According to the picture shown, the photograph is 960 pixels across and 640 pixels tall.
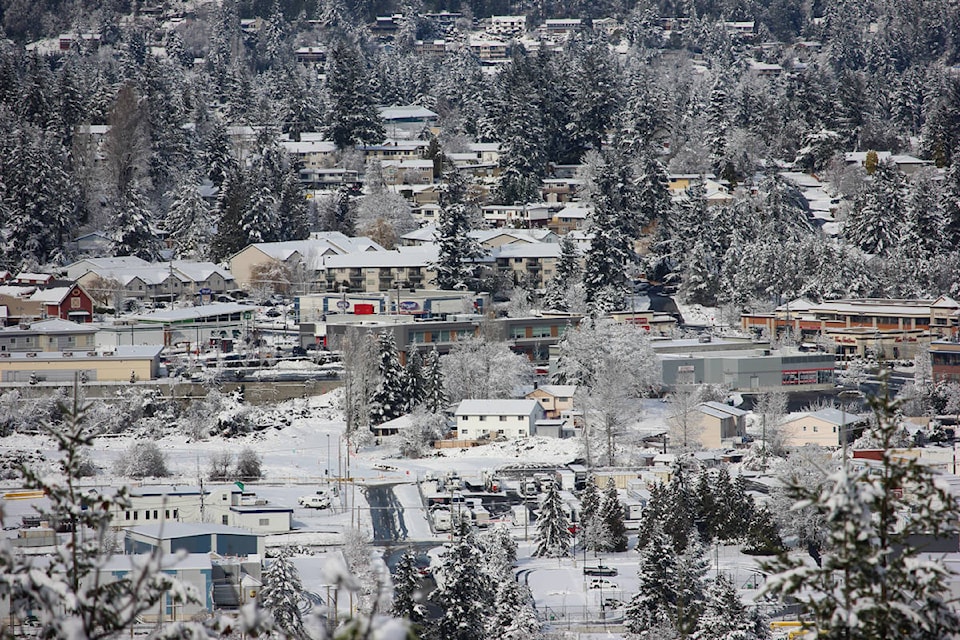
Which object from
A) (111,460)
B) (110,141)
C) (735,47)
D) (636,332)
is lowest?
(111,460)

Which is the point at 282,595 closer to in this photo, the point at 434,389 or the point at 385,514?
the point at 385,514

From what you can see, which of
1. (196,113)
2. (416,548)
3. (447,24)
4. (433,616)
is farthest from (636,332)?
(447,24)

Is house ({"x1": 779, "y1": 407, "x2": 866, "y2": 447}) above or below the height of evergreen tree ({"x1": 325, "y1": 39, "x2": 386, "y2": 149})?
below

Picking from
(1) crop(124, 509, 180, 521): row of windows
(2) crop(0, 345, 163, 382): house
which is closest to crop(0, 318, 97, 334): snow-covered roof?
(2) crop(0, 345, 163, 382): house

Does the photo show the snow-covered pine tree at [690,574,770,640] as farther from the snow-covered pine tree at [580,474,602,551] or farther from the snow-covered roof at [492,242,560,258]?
the snow-covered roof at [492,242,560,258]

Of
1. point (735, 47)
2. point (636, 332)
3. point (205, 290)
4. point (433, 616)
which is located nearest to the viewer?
point (433, 616)

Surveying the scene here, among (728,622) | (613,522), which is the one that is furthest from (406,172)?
(728,622)

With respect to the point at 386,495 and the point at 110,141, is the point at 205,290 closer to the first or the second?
the point at 110,141
